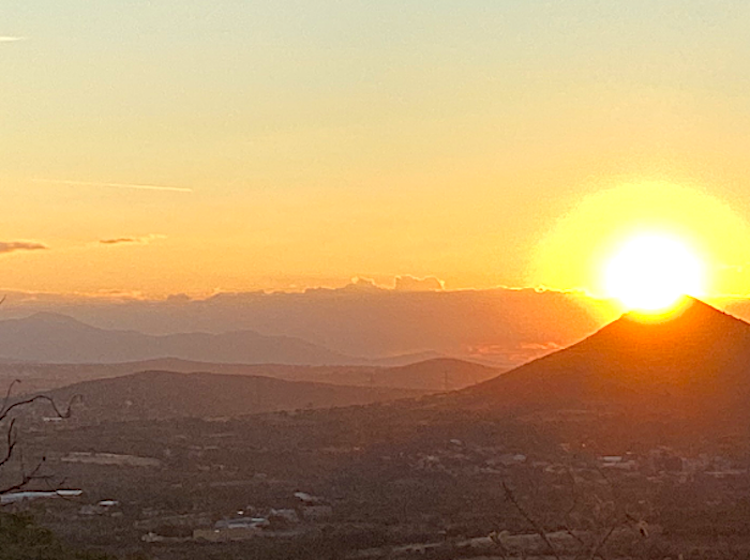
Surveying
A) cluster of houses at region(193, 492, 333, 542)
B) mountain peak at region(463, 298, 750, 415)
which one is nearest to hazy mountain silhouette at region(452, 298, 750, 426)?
mountain peak at region(463, 298, 750, 415)

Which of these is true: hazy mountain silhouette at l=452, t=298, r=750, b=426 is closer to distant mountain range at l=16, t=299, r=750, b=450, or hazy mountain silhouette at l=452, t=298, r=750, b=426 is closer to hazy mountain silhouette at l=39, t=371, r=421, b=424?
distant mountain range at l=16, t=299, r=750, b=450

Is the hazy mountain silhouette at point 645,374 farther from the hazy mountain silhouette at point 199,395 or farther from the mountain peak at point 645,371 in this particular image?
the hazy mountain silhouette at point 199,395

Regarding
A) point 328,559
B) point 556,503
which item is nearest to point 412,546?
point 328,559

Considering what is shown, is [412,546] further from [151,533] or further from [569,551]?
[151,533]

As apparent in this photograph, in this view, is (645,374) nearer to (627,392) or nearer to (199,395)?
(627,392)

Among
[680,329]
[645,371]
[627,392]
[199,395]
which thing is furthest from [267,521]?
[199,395]
